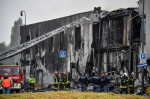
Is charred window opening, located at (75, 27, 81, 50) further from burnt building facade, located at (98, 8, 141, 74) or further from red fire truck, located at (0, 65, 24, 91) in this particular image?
red fire truck, located at (0, 65, 24, 91)

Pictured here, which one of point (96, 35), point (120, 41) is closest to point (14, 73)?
point (120, 41)

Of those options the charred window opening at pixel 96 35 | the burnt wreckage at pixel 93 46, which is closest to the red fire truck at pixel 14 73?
the burnt wreckage at pixel 93 46

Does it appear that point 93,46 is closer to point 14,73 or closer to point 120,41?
point 120,41

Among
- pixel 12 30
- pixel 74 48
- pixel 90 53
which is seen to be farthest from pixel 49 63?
pixel 12 30

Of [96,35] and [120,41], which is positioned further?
[96,35]

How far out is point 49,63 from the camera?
140 feet

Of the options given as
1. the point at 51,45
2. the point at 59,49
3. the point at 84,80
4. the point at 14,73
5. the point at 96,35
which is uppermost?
the point at 96,35

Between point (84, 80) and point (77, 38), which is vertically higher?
point (77, 38)

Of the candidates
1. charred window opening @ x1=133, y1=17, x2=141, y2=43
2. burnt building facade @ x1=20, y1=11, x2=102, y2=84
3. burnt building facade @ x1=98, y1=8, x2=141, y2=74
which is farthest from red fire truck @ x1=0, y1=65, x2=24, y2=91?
charred window opening @ x1=133, y1=17, x2=141, y2=43

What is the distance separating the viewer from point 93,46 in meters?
35.0

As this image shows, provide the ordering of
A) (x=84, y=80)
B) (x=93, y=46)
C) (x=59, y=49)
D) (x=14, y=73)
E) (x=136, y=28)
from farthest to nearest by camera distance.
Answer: (x=59, y=49) → (x=93, y=46) → (x=136, y=28) → (x=14, y=73) → (x=84, y=80)

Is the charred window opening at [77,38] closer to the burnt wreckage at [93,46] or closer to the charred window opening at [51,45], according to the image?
the burnt wreckage at [93,46]

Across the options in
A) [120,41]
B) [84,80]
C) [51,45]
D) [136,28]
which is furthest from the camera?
[51,45]

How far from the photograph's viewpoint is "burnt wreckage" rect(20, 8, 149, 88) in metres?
31.0
